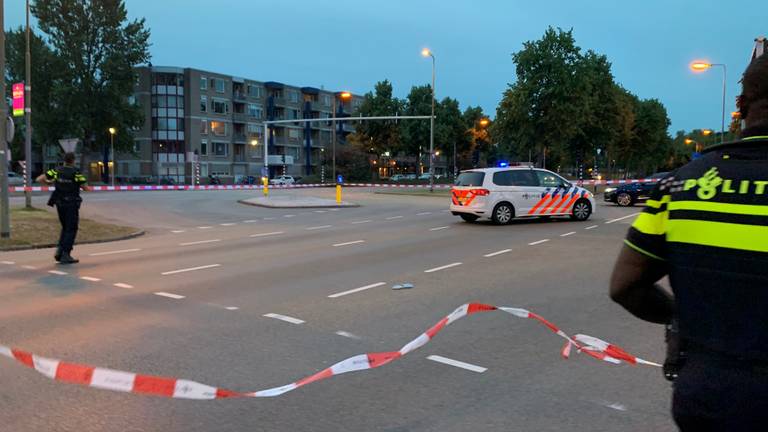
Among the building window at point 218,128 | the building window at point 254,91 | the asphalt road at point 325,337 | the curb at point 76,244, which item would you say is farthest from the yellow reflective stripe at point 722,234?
the building window at point 254,91

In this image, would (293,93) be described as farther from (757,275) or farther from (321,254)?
(757,275)

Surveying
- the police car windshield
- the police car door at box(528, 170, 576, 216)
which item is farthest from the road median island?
the police car door at box(528, 170, 576, 216)

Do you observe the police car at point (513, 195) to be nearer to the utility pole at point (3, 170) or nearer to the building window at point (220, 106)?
the utility pole at point (3, 170)

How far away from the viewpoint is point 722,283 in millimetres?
1693

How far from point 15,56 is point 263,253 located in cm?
6316

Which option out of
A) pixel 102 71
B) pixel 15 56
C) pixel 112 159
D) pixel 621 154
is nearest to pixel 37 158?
pixel 112 159

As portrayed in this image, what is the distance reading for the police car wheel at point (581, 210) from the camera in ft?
62.5

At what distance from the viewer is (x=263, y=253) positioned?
12.0 metres

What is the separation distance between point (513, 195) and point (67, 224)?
40.0 feet

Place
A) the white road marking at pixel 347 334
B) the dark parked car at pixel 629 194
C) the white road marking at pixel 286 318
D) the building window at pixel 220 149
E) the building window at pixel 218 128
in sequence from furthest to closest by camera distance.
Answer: the building window at pixel 220 149 → the building window at pixel 218 128 → the dark parked car at pixel 629 194 → the white road marking at pixel 286 318 → the white road marking at pixel 347 334

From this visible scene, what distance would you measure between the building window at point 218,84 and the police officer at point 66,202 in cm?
7357

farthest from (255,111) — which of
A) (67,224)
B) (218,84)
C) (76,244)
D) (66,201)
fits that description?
(67,224)

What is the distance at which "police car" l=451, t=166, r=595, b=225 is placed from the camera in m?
17.8

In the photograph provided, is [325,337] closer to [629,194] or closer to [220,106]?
[629,194]
